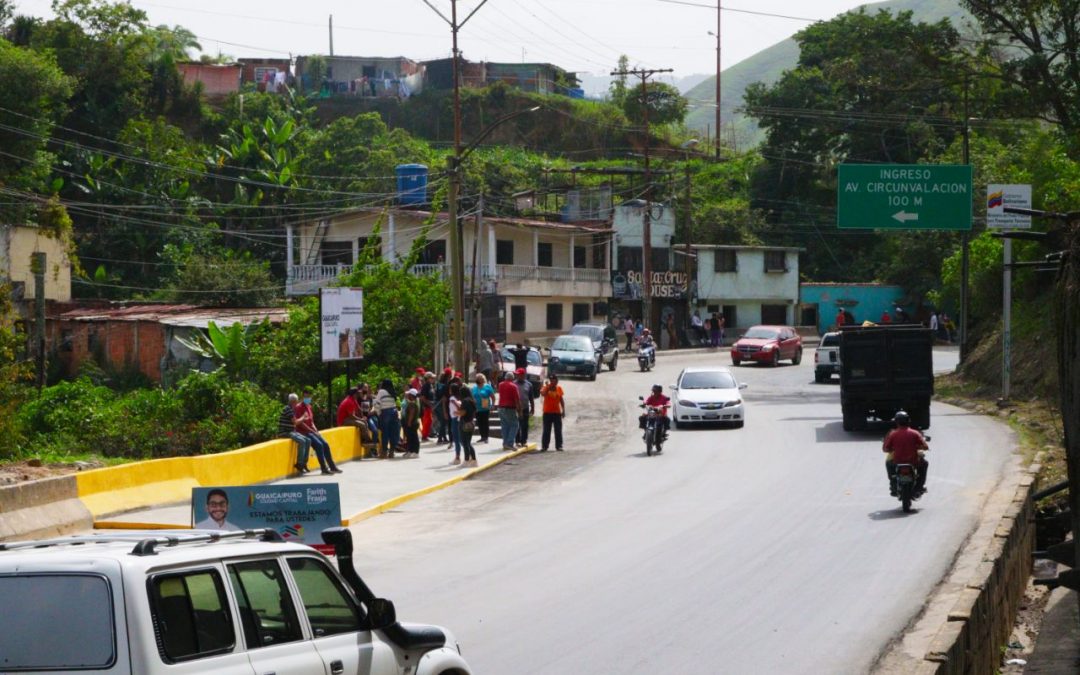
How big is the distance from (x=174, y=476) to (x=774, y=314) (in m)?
57.3

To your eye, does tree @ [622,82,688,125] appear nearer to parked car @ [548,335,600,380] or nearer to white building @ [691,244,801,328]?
white building @ [691,244,801,328]

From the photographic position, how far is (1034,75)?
40406 mm

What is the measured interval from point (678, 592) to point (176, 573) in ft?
29.9

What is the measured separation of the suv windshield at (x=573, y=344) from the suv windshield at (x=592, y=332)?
8.55 feet

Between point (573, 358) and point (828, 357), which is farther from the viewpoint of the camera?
point (573, 358)

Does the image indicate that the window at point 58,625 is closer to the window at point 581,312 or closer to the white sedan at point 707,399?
the white sedan at point 707,399

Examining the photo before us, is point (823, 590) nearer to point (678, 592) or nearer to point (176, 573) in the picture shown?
point (678, 592)

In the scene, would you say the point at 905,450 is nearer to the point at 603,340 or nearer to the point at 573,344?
the point at 573,344

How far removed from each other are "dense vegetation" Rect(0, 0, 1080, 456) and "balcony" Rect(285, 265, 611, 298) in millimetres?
1663

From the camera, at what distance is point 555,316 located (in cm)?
6694

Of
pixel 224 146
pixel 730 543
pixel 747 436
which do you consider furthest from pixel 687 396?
pixel 224 146

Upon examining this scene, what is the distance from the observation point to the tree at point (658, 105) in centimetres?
9838

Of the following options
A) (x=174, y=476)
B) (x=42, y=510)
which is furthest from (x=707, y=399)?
(x=42, y=510)

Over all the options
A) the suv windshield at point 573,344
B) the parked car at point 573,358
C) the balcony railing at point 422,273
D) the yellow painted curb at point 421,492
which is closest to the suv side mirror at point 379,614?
the yellow painted curb at point 421,492
